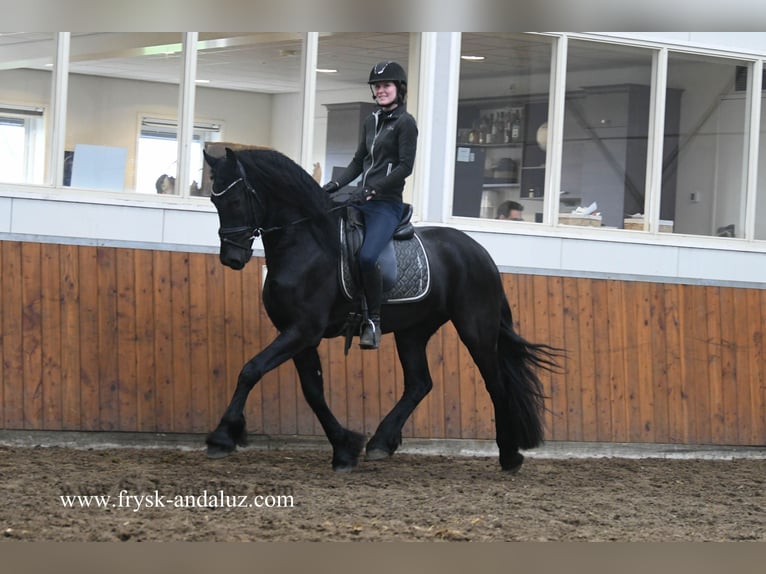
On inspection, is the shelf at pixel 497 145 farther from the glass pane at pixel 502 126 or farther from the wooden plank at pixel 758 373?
the wooden plank at pixel 758 373

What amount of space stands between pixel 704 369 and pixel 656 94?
8.49 ft

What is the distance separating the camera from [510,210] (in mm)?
9898

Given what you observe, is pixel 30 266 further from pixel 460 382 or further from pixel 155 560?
pixel 155 560

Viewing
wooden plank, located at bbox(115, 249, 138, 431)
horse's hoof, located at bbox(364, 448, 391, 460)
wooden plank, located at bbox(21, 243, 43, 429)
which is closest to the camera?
horse's hoof, located at bbox(364, 448, 391, 460)

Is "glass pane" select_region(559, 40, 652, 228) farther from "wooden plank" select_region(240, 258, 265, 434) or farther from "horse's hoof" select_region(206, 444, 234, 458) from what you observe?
"horse's hoof" select_region(206, 444, 234, 458)

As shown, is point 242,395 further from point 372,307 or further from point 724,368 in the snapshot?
point 724,368

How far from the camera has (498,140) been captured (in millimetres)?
9859

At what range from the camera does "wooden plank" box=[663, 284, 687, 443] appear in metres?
9.88

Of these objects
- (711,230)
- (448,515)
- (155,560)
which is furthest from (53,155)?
(711,230)

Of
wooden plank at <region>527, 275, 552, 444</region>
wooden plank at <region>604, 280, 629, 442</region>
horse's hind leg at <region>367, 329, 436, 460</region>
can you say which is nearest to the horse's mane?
horse's hind leg at <region>367, 329, 436, 460</region>

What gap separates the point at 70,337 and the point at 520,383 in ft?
10.6

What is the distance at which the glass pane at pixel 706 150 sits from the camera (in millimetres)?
10531

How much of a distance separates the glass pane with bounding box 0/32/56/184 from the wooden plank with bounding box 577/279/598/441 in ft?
15.0

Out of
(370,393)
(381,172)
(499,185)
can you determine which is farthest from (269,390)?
(499,185)
